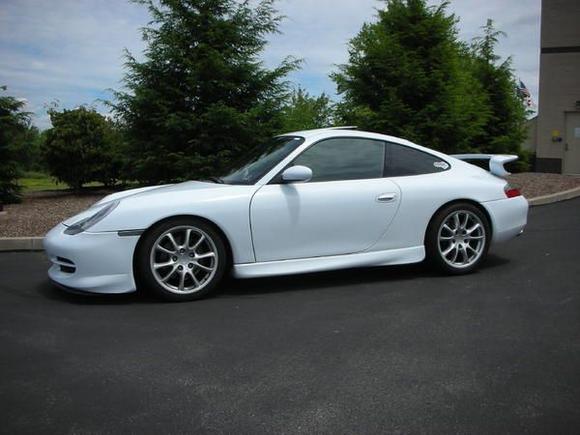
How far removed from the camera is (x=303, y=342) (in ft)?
11.5

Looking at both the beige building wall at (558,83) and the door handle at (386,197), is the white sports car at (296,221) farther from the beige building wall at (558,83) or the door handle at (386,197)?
the beige building wall at (558,83)

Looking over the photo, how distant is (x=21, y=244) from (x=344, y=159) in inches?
166

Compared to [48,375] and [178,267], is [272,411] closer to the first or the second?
[48,375]

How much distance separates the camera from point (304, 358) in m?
3.23

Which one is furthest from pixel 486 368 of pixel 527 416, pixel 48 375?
pixel 48 375

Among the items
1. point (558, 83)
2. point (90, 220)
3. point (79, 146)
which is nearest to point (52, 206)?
point (79, 146)

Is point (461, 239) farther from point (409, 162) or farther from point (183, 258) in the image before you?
point (183, 258)

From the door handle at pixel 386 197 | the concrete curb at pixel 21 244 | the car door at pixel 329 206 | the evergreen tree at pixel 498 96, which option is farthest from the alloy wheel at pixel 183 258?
the evergreen tree at pixel 498 96

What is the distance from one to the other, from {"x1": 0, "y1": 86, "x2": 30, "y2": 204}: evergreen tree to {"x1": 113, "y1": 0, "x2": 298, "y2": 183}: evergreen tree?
2.00 m

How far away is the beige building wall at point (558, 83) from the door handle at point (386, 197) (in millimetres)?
14860

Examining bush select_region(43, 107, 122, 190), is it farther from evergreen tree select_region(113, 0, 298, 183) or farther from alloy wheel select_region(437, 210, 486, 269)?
alloy wheel select_region(437, 210, 486, 269)

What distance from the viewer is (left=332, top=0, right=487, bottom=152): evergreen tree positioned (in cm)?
1166

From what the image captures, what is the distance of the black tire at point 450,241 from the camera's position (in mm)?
5145

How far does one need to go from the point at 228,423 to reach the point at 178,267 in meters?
2.16
